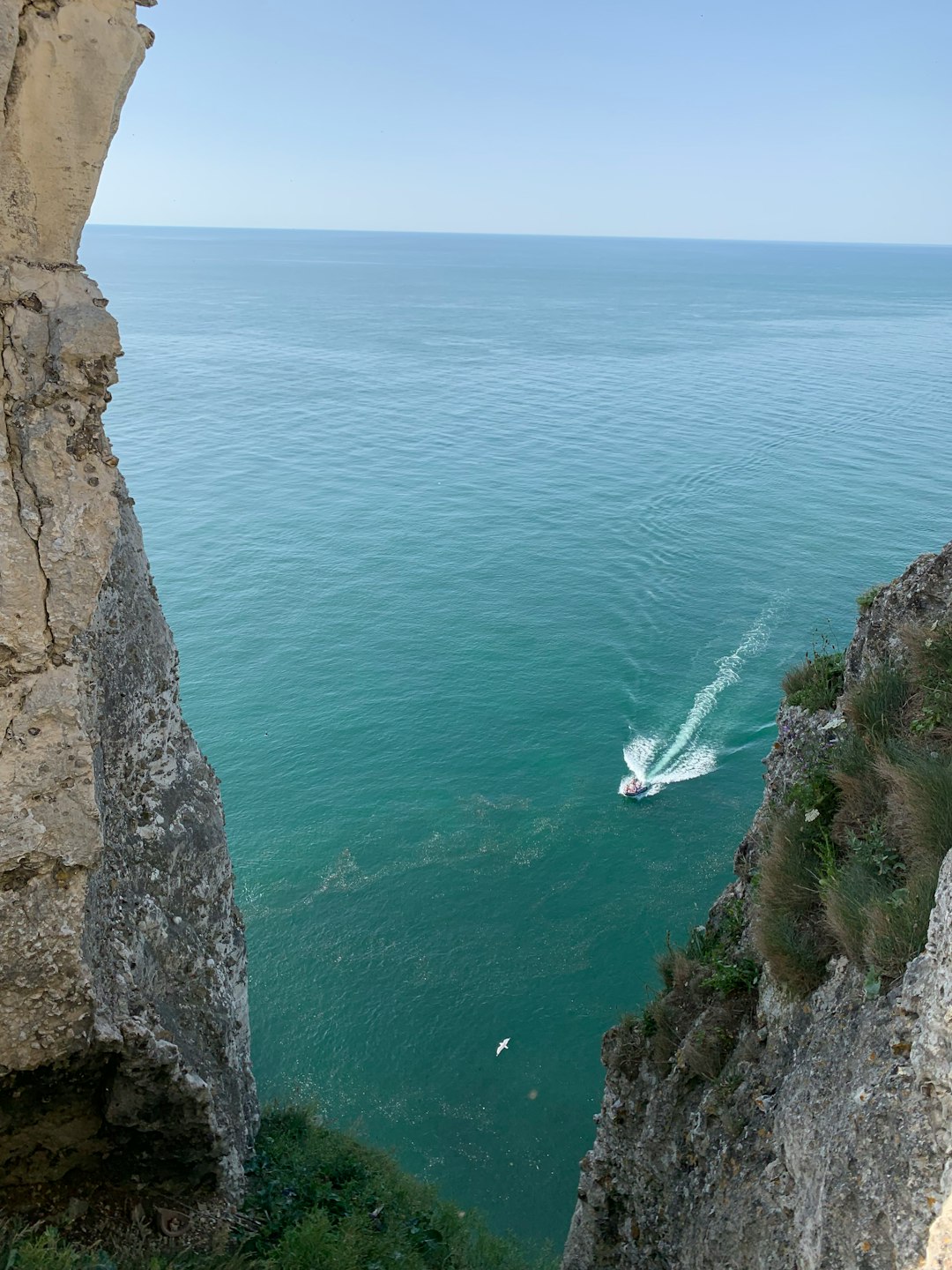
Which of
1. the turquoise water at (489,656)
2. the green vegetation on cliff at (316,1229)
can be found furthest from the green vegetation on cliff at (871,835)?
the turquoise water at (489,656)

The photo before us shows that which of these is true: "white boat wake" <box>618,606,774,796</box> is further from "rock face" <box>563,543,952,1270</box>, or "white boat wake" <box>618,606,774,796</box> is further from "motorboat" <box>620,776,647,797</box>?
"rock face" <box>563,543,952,1270</box>

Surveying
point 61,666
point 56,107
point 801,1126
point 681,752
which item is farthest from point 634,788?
point 56,107

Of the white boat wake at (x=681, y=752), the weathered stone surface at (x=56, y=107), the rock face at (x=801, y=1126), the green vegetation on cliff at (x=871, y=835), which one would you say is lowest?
the white boat wake at (x=681, y=752)

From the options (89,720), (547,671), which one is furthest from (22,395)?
(547,671)

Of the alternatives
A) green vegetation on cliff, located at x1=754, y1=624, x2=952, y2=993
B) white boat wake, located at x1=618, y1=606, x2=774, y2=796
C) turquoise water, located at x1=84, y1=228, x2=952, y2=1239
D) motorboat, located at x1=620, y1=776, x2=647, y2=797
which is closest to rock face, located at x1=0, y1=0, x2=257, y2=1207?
green vegetation on cliff, located at x1=754, y1=624, x2=952, y2=993

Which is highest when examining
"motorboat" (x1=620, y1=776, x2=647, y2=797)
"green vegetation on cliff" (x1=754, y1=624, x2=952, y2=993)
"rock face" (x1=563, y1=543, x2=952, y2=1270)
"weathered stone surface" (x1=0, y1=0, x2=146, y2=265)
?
"weathered stone surface" (x1=0, y1=0, x2=146, y2=265)

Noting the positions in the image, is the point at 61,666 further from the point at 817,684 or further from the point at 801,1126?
the point at 817,684

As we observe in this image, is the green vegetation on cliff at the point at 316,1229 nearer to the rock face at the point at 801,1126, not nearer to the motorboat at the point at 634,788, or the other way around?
the rock face at the point at 801,1126
